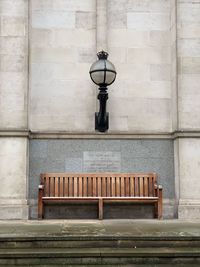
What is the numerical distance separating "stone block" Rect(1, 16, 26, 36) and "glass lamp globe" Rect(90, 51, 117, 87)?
6.18 feet

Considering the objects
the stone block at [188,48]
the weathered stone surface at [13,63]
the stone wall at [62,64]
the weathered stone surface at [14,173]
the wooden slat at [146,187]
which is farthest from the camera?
the stone wall at [62,64]

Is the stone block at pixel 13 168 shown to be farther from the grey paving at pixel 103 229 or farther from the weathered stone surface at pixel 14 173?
the grey paving at pixel 103 229

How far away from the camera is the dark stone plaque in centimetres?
1120

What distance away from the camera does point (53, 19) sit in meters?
11.4

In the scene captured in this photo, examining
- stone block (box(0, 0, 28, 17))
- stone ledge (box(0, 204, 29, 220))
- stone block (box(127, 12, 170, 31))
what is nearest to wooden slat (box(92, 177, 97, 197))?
stone ledge (box(0, 204, 29, 220))

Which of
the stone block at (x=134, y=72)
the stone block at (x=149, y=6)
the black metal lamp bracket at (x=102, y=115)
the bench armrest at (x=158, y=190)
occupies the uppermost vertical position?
the stone block at (x=149, y=6)

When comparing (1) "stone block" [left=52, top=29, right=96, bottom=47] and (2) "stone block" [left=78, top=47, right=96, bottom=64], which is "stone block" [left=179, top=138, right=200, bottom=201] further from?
(1) "stone block" [left=52, top=29, right=96, bottom=47]

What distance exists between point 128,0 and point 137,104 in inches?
104

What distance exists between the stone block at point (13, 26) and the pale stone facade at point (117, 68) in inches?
0.9

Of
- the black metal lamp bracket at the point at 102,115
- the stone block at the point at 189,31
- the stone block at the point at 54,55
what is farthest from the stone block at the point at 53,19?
the stone block at the point at 189,31

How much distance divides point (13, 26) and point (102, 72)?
237 cm

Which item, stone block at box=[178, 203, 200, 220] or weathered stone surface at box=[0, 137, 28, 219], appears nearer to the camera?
weathered stone surface at box=[0, 137, 28, 219]

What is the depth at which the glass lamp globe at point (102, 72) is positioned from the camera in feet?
34.2

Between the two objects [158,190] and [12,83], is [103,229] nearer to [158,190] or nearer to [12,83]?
[158,190]
